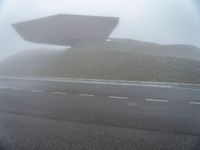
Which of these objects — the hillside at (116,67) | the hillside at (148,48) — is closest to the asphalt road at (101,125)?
the hillside at (116,67)

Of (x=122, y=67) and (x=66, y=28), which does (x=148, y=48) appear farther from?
(x=122, y=67)

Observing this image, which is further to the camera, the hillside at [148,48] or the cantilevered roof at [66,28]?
the hillside at [148,48]

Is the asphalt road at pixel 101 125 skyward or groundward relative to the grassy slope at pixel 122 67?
skyward

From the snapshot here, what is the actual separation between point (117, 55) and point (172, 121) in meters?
26.2

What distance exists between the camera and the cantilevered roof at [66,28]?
3972 cm

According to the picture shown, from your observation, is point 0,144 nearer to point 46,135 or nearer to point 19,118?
point 46,135

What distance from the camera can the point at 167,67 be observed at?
86.2 feet

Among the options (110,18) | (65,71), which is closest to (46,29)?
(110,18)

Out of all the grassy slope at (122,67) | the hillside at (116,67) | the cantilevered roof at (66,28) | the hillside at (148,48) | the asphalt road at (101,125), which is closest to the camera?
the asphalt road at (101,125)

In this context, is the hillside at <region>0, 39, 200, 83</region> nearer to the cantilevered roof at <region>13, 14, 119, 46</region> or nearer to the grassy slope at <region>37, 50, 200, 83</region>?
the grassy slope at <region>37, 50, 200, 83</region>

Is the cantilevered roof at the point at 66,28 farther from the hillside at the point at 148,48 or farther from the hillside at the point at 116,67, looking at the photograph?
the hillside at the point at 116,67

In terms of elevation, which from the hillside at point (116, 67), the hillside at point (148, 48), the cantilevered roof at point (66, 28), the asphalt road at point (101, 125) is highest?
the asphalt road at point (101, 125)

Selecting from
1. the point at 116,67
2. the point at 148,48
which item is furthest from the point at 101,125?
the point at 148,48

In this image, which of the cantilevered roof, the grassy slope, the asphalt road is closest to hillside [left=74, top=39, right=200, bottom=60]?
the cantilevered roof
